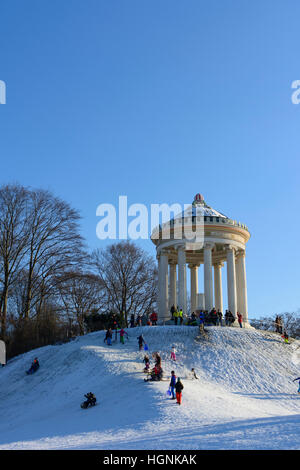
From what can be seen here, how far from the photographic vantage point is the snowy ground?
14.1 metres

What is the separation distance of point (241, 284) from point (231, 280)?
8.84 ft

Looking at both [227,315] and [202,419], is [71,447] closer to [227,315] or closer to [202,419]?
[202,419]

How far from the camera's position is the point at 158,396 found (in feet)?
64.6

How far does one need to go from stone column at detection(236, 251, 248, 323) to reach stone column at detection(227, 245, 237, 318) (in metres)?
2.11

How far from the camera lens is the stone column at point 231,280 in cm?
3781

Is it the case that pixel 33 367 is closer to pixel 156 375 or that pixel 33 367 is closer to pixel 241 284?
pixel 156 375

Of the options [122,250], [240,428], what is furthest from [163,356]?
[122,250]

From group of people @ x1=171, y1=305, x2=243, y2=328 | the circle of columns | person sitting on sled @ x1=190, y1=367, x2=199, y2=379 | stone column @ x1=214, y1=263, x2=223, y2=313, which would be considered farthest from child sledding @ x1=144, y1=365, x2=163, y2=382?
stone column @ x1=214, y1=263, x2=223, y2=313

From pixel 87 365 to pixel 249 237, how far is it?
68.7 feet

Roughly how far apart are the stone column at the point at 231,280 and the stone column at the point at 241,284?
211 cm

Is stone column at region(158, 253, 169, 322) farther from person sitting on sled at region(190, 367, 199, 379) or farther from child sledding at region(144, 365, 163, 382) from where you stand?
child sledding at region(144, 365, 163, 382)

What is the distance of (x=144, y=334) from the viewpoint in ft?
103

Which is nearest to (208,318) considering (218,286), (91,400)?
(218,286)

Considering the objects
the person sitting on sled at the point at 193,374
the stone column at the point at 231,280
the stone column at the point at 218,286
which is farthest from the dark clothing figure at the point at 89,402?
the stone column at the point at 218,286
